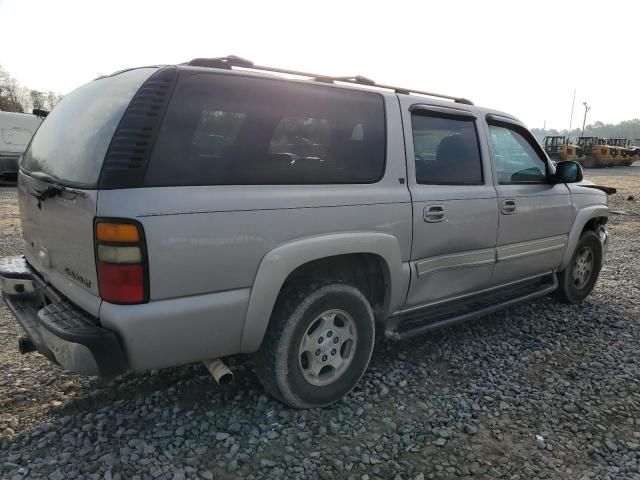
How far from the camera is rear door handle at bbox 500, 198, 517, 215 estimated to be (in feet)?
11.7

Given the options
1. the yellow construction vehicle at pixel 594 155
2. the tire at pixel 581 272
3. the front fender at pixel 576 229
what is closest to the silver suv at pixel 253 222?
the front fender at pixel 576 229

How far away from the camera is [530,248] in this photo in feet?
12.9

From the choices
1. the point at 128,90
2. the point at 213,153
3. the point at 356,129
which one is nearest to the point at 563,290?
the point at 356,129

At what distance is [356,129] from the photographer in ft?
9.13

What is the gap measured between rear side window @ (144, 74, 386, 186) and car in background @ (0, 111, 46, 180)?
48.7 feet

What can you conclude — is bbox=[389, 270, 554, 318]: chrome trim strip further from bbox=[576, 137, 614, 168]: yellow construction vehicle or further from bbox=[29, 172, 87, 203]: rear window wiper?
bbox=[576, 137, 614, 168]: yellow construction vehicle

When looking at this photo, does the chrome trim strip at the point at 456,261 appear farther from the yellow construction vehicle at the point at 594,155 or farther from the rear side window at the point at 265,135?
the yellow construction vehicle at the point at 594,155

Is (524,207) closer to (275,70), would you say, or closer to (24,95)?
(275,70)

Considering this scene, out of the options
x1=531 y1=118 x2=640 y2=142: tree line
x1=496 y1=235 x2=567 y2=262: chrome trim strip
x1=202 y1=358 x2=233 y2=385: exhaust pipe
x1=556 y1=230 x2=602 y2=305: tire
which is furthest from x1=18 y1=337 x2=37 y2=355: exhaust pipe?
x1=531 y1=118 x2=640 y2=142: tree line

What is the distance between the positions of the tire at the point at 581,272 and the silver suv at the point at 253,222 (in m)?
1.49

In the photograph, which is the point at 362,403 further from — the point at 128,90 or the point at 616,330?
the point at 616,330

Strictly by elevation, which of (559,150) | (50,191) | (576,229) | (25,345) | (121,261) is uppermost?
(559,150)

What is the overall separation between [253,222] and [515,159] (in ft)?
8.66

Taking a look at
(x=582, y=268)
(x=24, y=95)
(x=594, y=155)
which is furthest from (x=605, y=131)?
(x=582, y=268)
